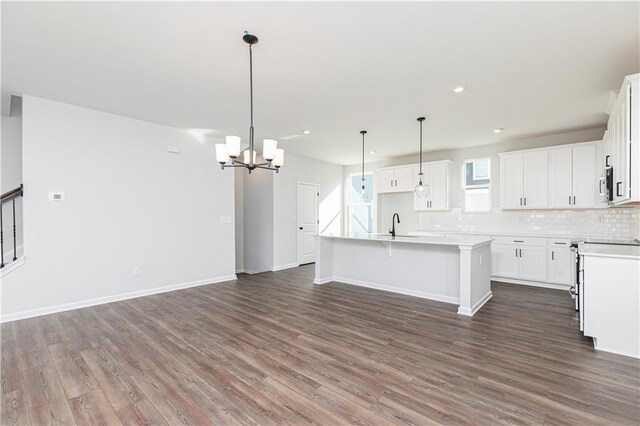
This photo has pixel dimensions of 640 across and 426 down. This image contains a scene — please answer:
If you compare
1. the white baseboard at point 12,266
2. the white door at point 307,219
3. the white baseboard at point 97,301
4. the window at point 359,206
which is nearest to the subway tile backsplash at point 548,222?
the window at point 359,206

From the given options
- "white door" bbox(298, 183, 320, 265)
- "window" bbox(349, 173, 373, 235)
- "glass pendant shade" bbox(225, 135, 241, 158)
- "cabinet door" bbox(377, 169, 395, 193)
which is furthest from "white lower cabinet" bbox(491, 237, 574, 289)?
"glass pendant shade" bbox(225, 135, 241, 158)

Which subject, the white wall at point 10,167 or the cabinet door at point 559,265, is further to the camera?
the cabinet door at point 559,265

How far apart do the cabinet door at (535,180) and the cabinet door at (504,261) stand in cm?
87

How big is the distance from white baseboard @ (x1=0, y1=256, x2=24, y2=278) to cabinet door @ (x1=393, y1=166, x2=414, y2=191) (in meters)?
6.71

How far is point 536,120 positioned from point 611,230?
7.59ft

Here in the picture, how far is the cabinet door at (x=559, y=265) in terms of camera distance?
493 centimetres

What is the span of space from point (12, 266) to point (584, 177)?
8.41m

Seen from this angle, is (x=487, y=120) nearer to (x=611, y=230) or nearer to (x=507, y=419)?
(x=611, y=230)

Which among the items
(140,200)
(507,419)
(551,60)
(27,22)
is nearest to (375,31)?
(551,60)

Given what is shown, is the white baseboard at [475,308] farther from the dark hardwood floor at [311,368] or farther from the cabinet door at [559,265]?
the cabinet door at [559,265]

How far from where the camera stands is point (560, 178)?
203 inches

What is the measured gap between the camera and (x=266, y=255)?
689 centimetres

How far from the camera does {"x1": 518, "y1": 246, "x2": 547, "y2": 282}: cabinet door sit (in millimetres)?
5148

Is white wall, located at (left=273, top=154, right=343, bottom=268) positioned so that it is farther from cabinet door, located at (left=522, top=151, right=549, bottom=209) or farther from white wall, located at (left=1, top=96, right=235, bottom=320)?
cabinet door, located at (left=522, top=151, right=549, bottom=209)
